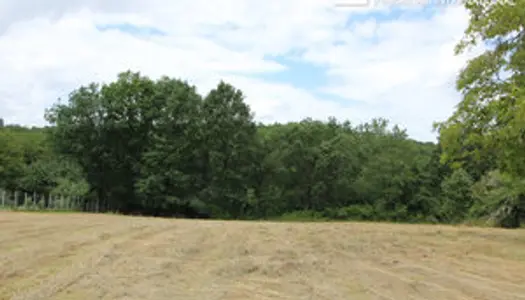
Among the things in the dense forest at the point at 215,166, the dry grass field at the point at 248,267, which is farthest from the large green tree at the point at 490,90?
the dense forest at the point at 215,166

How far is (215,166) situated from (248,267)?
3158 centimetres

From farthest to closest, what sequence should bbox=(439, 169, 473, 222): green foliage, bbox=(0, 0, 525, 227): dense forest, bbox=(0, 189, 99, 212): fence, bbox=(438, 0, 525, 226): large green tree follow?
bbox=(439, 169, 473, 222): green foliage < bbox=(0, 0, 525, 227): dense forest < bbox=(0, 189, 99, 212): fence < bbox=(438, 0, 525, 226): large green tree

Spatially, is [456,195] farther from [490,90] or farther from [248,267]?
[248,267]

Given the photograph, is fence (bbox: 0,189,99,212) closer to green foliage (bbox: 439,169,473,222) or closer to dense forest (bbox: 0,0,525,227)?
dense forest (bbox: 0,0,525,227)

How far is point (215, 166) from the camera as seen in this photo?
39.0 meters

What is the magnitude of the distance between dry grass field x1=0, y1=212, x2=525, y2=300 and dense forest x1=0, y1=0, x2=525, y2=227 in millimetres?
24471

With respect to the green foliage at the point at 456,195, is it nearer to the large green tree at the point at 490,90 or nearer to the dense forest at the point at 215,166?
the dense forest at the point at 215,166

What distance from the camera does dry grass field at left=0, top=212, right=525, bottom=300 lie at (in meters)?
5.99

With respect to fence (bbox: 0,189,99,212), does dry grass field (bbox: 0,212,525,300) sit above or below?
above

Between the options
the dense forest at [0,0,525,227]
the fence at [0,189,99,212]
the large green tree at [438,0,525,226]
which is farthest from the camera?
the dense forest at [0,0,525,227]

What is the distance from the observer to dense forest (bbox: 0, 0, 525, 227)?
125 ft

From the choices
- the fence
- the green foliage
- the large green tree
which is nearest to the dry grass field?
the large green tree

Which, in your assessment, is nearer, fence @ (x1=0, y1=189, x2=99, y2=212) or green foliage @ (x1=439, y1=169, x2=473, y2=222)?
fence @ (x1=0, y1=189, x2=99, y2=212)

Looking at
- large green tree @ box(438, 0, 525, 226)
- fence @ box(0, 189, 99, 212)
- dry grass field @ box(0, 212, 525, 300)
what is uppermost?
large green tree @ box(438, 0, 525, 226)
